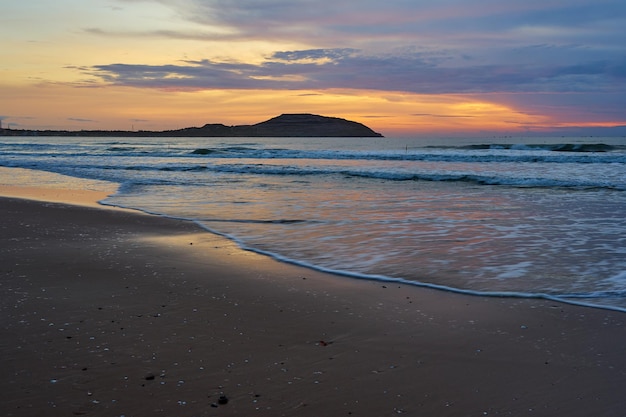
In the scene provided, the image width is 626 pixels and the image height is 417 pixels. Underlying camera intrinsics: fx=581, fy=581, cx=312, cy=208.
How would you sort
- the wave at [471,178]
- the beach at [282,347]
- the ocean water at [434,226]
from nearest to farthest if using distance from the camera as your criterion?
the beach at [282,347], the ocean water at [434,226], the wave at [471,178]

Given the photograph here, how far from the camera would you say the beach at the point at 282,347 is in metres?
2.98

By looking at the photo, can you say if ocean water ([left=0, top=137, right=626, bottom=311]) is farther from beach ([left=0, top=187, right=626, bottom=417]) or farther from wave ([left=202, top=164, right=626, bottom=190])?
beach ([left=0, top=187, right=626, bottom=417])

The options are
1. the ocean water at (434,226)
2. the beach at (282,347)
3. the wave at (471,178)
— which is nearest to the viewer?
the beach at (282,347)

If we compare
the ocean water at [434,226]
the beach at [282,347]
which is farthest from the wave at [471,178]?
the beach at [282,347]

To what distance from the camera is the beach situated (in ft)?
9.77

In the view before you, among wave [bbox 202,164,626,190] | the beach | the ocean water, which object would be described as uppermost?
wave [bbox 202,164,626,190]

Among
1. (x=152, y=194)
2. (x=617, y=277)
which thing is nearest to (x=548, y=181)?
(x=152, y=194)

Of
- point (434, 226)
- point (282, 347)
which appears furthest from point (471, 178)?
point (282, 347)

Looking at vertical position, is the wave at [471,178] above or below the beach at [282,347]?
above

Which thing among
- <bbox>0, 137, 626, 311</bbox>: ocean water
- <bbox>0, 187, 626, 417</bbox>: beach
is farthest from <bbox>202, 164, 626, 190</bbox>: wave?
<bbox>0, 187, 626, 417</bbox>: beach

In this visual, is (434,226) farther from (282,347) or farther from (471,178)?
(471,178)

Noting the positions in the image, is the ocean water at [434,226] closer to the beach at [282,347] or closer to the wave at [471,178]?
the wave at [471,178]

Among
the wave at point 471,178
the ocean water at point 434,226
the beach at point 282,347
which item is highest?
the wave at point 471,178

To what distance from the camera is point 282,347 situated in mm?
3791
